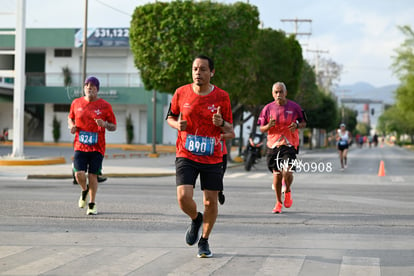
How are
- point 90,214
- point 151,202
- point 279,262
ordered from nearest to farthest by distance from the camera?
point 279,262 < point 90,214 < point 151,202

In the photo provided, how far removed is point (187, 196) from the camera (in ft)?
20.2

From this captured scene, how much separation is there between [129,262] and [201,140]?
135 centimetres

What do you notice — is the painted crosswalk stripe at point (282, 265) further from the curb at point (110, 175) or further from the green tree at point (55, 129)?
the green tree at point (55, 129)

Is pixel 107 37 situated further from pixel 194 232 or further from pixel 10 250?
pixel 194 232

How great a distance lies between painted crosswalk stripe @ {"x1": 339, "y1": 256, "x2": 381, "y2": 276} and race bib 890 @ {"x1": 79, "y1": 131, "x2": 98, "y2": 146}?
442cm

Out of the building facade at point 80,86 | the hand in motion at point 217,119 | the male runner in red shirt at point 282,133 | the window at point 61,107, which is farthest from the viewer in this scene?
the window at point 61,107

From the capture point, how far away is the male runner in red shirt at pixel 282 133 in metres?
9.72

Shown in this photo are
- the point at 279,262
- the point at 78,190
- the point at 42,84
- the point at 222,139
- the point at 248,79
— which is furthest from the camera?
the point at 42,84

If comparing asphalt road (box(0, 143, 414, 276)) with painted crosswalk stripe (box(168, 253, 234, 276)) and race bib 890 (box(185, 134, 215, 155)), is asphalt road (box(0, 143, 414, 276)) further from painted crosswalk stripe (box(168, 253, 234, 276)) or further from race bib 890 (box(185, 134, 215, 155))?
race bib 890 (box(185, 134, 215, 155))

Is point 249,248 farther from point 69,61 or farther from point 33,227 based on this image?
point 69,61

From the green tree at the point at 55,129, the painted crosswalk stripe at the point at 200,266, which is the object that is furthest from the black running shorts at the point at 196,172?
the green tree at the point at 55,129

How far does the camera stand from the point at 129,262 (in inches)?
230

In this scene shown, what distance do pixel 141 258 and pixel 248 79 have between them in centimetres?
2424

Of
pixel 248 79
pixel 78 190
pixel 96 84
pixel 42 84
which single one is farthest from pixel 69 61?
pixel 96 84
